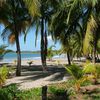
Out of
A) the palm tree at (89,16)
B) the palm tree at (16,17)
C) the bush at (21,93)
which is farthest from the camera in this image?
the palm tree at (16,17)

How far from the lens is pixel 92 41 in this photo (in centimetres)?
2316

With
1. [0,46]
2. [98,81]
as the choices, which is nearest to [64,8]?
[0,46]

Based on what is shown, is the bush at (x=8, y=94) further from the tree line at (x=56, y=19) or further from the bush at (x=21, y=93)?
the tree line at (x=56, y=19)

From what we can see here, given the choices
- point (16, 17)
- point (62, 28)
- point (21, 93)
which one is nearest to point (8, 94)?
point (21, 93)

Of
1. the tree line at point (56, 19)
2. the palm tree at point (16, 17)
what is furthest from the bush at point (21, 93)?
the palm tree at point (16, 17)

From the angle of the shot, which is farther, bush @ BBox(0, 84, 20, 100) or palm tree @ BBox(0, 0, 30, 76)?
palm tree @ BBox(0, 0, 30, 76)

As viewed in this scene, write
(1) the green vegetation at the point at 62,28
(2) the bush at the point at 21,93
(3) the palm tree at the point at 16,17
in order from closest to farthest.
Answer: (2) the bush at the point at 21,93 < (1) the green vegetation at the point at 62,28 < (3) the palm tree at the point at 16,17

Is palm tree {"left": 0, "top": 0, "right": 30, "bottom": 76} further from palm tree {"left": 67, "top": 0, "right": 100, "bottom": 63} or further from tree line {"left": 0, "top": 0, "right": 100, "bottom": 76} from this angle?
palm tree {"left": 67, "top": 0, "right": 100, "bottom": 63}

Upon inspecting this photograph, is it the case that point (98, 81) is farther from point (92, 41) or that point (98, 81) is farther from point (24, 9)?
point (24, 9)

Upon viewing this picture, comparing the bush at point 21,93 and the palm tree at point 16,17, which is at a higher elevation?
the palm tree at point 16,17

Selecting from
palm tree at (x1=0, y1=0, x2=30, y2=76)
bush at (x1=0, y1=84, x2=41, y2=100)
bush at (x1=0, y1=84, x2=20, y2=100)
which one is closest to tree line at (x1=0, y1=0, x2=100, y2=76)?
palm tree at (x1=0, y1=0, x2=30, y2=76)

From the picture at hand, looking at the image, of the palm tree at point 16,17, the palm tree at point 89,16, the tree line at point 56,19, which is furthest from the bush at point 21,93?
the palm tree at point 16,17

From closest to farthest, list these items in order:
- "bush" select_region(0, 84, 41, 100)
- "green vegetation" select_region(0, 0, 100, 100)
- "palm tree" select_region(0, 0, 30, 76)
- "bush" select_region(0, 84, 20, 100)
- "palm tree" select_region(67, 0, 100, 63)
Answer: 1. "bush" select_region(0, 84, 20, 100)
2. "bush" select_region(0, 84, 41, 100)
3. "green vegetation" select_region(0, 0, 100, 100)
4. "palm tree" select_region(67, 0, 100, 63)
5. "palm tree" select_region(0, 0, 30, 76)

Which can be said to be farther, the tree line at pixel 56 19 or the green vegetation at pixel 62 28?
the tree line at pixel 56 19
